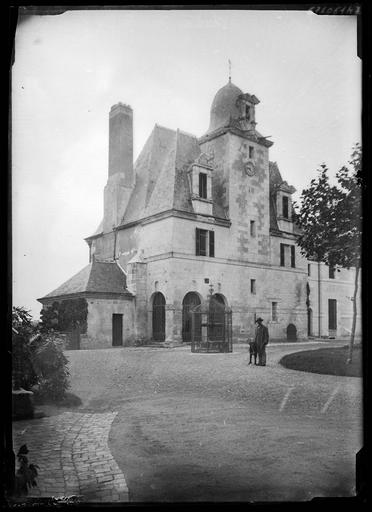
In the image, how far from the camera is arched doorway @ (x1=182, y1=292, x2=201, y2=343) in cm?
452

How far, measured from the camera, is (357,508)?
142 inches

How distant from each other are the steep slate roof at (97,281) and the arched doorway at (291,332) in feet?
5.70

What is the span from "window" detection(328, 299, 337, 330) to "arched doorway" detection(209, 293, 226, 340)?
3.54ft

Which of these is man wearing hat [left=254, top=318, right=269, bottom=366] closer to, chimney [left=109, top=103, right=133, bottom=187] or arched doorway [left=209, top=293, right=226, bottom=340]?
arched doorway [left=209, top=293, right=226, bottom=340]

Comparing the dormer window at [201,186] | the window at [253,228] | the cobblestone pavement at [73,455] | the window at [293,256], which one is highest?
the dormer window at [201,186]

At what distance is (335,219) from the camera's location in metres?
4.49

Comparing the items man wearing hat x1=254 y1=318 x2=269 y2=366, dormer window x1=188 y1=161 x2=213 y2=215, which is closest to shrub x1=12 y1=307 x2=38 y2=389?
dormer window x1=188 y1=161 x2=213 y2=215

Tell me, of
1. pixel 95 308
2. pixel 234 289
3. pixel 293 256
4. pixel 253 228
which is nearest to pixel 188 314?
pixel 234 289

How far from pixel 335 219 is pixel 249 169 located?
1.07m

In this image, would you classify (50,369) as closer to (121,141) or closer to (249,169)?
(121,141)

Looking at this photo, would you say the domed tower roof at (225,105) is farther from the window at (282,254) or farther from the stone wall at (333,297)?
the stone wall at (333,297)

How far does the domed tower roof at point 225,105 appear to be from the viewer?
435 cm

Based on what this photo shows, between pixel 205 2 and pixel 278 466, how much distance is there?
12.8 ft

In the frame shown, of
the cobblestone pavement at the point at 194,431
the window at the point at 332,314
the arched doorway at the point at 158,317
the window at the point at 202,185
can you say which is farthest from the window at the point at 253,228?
the cobblestone pavement at the point at 194,431
